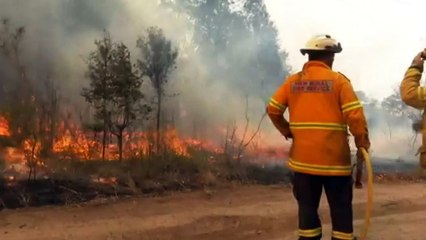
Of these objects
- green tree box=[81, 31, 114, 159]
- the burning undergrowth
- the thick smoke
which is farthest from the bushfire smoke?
the burning undergrowth

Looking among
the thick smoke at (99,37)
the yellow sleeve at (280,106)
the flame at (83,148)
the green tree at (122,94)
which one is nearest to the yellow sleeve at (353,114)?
the yellow sleeve at (280,106)

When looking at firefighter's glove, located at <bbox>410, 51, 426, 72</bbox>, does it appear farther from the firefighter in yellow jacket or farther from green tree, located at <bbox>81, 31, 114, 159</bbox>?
green tree, located at <bbox>81, 31, 114, 159</bbox>

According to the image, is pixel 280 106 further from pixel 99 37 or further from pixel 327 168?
pixel 99 37

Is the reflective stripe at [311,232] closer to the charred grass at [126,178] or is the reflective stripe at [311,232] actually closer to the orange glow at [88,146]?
the charred grass at [126,178]

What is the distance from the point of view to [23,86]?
12898mm

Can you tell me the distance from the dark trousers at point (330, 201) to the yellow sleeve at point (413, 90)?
2.75 feet

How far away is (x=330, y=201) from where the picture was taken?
172 inches

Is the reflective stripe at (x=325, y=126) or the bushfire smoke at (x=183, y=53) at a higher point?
the bushfire smoke at (x=183, y=53)

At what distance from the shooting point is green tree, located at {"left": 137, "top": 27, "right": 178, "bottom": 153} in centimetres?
1380

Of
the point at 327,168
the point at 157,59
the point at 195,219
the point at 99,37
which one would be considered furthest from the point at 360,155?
the point at 99,37

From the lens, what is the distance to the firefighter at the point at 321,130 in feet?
13.7

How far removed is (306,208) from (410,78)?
1298 millimetres

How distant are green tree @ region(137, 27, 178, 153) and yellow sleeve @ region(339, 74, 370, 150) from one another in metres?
9.43

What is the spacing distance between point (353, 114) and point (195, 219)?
9.79ft
